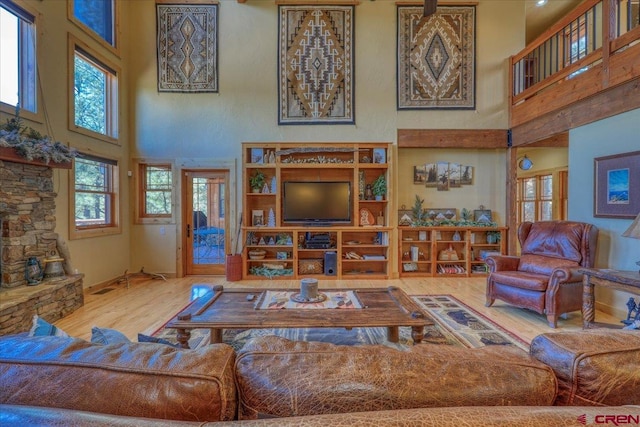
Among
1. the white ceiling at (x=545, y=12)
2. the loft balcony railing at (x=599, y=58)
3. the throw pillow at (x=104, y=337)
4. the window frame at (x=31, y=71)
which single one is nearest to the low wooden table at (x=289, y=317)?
the throw pillow at (x=104, y=337)

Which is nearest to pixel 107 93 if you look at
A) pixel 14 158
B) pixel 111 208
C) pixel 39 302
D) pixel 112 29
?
pixel 112 29

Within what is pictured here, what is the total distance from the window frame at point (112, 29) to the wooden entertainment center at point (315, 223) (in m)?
2.65

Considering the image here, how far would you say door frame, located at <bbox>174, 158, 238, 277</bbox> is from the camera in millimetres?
5594

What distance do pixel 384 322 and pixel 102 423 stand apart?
1911 mm

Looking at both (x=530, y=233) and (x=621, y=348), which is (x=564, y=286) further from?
(x=621, y=348)

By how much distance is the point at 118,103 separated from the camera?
5.26m

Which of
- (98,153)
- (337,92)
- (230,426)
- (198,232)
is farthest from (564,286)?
(98,153)

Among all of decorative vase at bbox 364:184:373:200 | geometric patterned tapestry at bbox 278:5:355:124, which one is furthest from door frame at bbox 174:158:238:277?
decorative vase at bbox 364:184:373:200

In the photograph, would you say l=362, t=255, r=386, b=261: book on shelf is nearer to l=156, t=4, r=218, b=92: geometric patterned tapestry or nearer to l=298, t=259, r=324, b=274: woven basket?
l=298, t=259, r=324, b=274: woven basket

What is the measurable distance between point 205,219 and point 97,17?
→ 370cm

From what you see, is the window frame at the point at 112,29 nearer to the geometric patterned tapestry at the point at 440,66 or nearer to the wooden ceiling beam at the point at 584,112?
the geometric patterned tapestry at the point at 440,66

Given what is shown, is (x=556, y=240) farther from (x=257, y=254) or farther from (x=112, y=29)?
(x=112, y=29)

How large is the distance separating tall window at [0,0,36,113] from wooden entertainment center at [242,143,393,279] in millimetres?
2849

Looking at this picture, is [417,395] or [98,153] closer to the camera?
[417,395]
